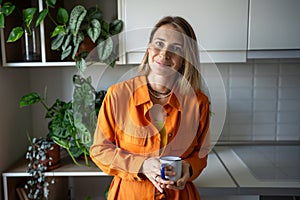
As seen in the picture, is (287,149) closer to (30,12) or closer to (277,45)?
(277,45)

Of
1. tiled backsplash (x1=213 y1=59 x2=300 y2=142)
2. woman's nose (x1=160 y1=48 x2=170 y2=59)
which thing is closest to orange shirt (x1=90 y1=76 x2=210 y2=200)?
woman's nose (x1=160 y1=48 x2=170 y2=59)

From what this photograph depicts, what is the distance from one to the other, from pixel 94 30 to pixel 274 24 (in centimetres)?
78

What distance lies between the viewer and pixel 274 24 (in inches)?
51.3

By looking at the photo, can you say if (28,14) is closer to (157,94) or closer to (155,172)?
(157,94)

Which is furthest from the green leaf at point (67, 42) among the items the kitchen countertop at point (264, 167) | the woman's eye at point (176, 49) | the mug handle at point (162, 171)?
the kitchen countertop at point (264, 167)

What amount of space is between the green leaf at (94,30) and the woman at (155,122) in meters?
0.35

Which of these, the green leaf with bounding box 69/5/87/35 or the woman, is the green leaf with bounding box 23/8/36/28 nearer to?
the green leaf with bounding box 69/5/87/35

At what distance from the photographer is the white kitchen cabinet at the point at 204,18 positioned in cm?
128

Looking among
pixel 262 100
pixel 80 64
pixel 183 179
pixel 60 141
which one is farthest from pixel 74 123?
pixel 262 100

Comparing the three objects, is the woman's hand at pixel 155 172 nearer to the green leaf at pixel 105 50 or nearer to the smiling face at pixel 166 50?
the smiling face at pixel 166 50

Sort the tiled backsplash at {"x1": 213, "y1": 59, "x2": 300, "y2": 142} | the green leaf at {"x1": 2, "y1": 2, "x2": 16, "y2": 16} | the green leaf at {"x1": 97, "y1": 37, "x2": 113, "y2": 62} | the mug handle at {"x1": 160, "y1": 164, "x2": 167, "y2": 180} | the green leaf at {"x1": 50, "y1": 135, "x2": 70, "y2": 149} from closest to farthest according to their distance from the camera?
the mug handle at {"x1": 160, "y1": 164, "x2": 167, "y2": 180}, the green leaf at {"x1": 97, "y1": 37, "x2": 113, "y2": 62}, the green leaf at {"x1": 2, "y1": 2, "x2": 16, "y2": 16}, the green leaf at {"x1": 50, "y1": 135, "x2": 70, "y2": 149}, the tiled backsplash at {"x1": 213, "y1": 59, "x2": 300, "y2": 142}

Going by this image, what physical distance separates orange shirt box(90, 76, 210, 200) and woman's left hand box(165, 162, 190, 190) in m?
0.04

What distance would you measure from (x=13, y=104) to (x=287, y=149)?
4.81 ft

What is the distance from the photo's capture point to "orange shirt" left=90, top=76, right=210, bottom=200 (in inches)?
36.9
